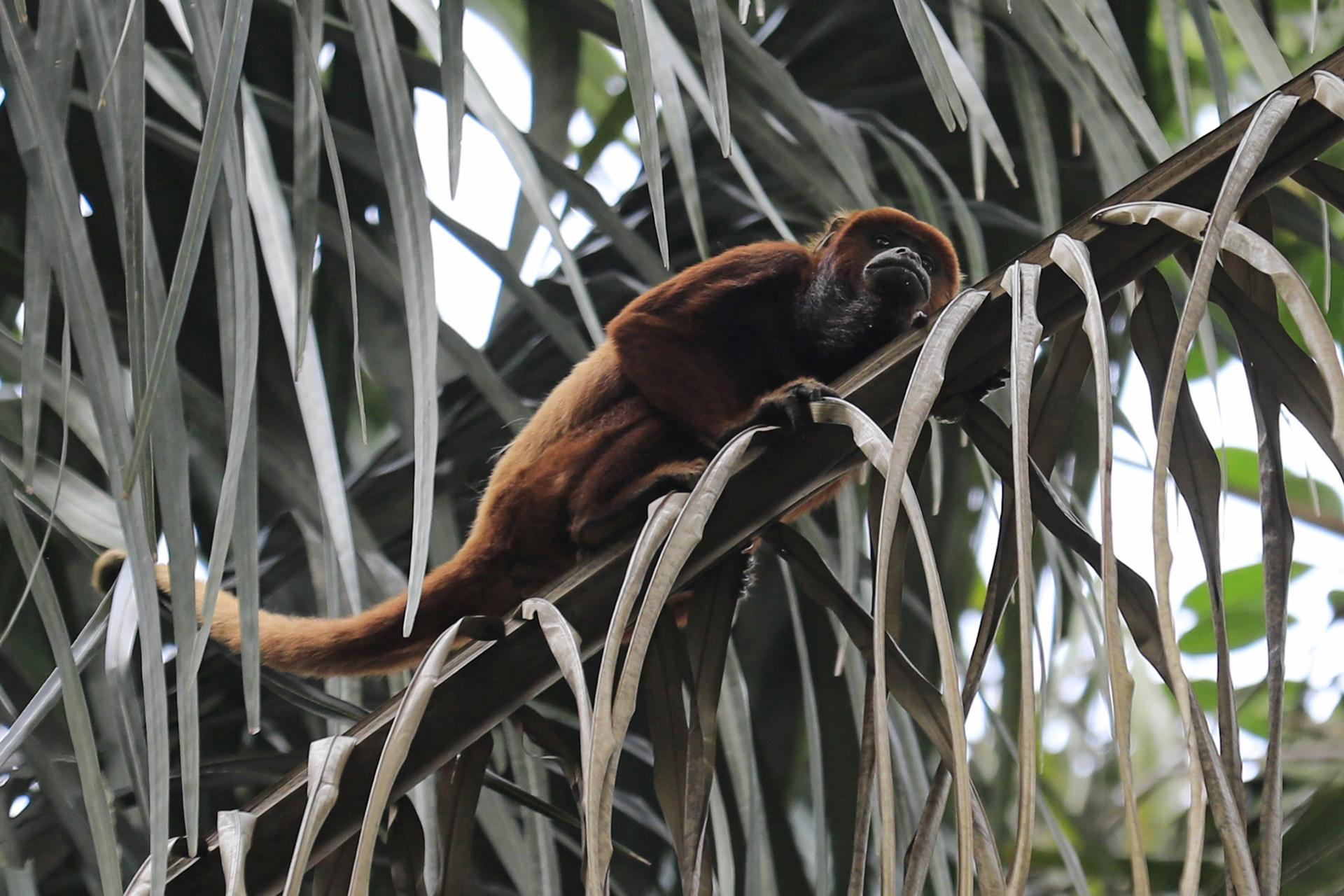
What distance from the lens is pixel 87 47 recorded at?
1068 mm

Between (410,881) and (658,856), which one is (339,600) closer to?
(410,881)

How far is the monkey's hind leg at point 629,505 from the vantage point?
2.04 meters

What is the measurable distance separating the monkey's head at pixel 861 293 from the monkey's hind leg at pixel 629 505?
462 millimetres

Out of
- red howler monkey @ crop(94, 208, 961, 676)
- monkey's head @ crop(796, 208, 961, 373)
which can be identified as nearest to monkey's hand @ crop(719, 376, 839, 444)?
red howler monkey @ crop(94, 208, 961, 676)

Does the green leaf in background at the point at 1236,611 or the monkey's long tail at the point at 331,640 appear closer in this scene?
the monkey's long tail at the point at 331,640

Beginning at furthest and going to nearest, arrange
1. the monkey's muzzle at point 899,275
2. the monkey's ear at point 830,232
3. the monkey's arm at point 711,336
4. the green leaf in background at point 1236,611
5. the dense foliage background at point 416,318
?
the green leaf in background at point 1236,611 < the monkey's ear at point 830,232 < the monkey's muzzle at point 899,275 < the monkey's arm at point 711,336 < the dense foliage background at point 416,318

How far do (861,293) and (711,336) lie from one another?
0.38 metres

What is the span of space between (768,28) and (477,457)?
3.43 feet

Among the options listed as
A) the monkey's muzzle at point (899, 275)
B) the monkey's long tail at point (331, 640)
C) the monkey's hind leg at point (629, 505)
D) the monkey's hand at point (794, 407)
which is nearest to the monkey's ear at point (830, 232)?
the monkey's muzzle at point (899, 275)

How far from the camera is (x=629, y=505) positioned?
207 centimetres

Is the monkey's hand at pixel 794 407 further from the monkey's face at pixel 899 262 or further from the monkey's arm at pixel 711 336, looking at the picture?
the monkey's face at pixel 899 262

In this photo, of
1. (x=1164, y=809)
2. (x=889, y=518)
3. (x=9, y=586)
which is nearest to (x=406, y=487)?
(x=9, y=586)

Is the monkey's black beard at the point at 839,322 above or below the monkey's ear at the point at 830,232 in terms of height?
below

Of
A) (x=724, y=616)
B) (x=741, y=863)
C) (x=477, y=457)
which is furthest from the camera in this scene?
(x=477, y=457)
